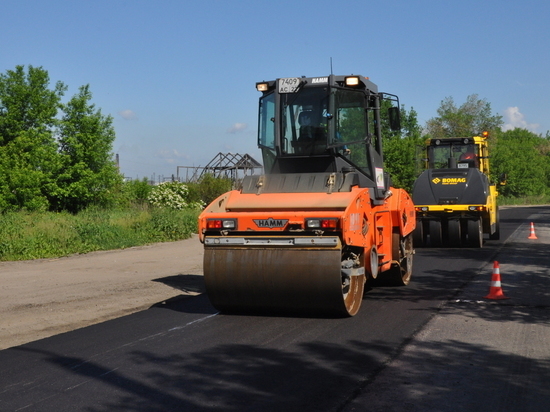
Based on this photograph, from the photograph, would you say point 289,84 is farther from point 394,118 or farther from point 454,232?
point 454,232

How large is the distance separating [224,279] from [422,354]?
2.76 m

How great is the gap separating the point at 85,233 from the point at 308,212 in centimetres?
1289

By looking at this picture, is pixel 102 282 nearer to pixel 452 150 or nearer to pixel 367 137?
pixel 367 137

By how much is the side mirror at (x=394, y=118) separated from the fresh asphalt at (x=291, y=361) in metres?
2.59

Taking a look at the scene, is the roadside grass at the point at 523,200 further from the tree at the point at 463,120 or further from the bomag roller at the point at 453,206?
the bomag roller at the point at 453,206

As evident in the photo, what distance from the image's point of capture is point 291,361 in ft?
21.8

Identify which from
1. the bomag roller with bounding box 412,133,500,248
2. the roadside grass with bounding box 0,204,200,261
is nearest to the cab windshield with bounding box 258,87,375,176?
the roadside grass with bounding box 0,204,200,261

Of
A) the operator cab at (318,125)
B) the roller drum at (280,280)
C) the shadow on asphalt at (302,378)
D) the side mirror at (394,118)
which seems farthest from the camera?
the side mirror at (394,118)

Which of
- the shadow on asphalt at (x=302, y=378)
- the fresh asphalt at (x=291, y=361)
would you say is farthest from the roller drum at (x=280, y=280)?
the shadow on asphalt at (x=302, y=378)

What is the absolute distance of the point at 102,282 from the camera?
12914mm

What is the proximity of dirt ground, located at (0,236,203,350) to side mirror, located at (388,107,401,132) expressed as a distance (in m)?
4.35

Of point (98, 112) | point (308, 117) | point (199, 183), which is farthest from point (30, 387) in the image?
point (199, 183)

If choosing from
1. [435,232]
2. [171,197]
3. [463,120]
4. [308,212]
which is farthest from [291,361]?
[463,120]

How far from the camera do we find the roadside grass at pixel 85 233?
1753cm
